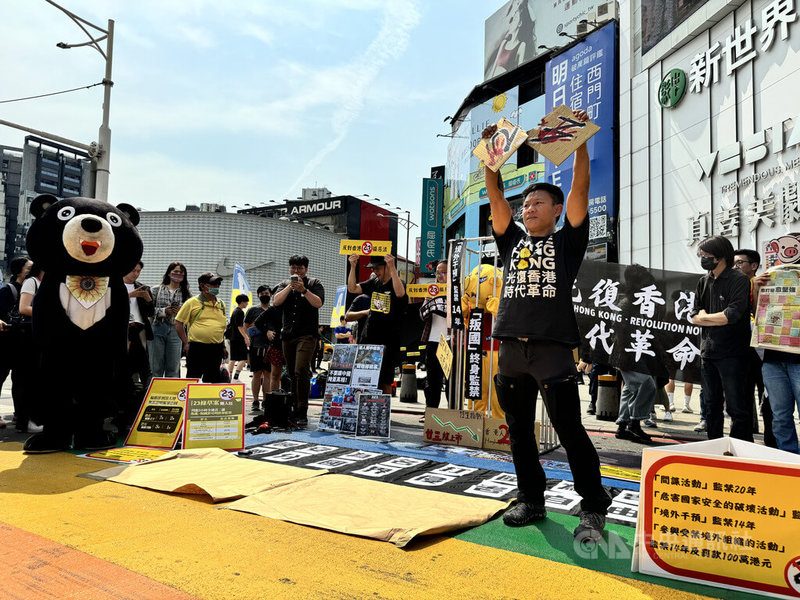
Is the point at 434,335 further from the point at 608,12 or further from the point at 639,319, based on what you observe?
the point at 608,12

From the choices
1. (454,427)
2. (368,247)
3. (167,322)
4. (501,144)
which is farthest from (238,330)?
(501,144)

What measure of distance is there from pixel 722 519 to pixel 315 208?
5102 cm

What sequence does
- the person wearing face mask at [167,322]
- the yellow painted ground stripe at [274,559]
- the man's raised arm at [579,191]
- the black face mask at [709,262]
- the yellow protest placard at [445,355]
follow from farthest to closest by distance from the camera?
the person wearing face mask at [167,322]
the yellow protest placard at [445,355]
the black face mask at [709,262]
the man's raised arm at [579,191]
the yellow painted ground stripe at [274,559]

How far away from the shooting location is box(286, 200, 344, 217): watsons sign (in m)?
50.0

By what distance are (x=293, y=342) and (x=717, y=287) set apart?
4149 mm

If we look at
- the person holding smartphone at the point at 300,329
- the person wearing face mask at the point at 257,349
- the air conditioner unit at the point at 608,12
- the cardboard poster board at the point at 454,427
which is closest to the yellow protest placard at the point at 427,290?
the person holding smartphone at the point at 300,329

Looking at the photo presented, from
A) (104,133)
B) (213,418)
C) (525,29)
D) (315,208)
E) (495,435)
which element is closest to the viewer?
(213,418)

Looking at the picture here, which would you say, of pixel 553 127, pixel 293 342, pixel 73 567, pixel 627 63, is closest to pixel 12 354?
pixel 293 342

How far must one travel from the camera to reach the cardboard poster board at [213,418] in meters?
4.59

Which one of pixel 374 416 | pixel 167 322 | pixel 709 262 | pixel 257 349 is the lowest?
pixel 374 416

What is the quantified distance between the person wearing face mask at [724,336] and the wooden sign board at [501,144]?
224 centimetres

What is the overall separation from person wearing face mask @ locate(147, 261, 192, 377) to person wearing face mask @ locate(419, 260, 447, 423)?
3.02 m

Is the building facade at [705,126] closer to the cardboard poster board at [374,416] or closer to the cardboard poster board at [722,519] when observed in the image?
the cardboard poster board at [374,416]

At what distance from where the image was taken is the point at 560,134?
114 inches
